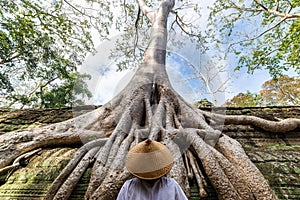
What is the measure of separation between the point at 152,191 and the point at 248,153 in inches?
62.0

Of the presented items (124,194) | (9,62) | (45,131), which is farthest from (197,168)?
(9,62)

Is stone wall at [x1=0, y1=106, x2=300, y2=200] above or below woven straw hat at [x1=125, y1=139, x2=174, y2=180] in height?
below

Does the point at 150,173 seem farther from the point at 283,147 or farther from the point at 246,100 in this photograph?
the point at 246,100

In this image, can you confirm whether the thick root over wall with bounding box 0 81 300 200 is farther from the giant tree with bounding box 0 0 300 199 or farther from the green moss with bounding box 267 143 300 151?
the green moss with bounding box 267 143 300 151

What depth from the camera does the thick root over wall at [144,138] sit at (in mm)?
1453

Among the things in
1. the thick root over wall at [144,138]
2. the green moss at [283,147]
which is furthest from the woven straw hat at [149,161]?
the green moss at [283,147]

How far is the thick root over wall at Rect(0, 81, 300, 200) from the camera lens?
4.77 ft

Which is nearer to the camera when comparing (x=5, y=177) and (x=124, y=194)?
(x=124, y=194)

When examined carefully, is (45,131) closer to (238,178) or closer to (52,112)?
(52,112)

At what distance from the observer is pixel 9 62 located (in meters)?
7.23

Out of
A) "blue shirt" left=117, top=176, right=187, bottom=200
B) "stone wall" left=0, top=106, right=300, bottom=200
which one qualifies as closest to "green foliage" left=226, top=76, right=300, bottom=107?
"stone wall" left=0, top=106, right=300, bottom=200

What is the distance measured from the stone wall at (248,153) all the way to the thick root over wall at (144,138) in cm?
11

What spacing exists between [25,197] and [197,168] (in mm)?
1558

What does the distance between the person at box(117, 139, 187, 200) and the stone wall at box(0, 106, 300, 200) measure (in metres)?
0.68
